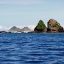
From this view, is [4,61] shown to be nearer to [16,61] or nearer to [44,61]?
[16,61]

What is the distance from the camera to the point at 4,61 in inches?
1449

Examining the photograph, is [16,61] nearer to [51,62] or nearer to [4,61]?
[4,61]

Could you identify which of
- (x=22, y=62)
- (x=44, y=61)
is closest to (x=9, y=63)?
(x=22, y=62)

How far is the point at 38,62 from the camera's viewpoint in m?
36.0

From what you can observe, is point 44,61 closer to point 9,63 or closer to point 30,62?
point 30,62

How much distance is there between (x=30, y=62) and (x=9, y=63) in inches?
91.8

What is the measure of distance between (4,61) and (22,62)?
2.18m

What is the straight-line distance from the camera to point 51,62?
1396 inches

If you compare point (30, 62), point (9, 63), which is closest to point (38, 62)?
point (30, 62)

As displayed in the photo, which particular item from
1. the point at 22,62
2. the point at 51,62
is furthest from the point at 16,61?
the point at 51,62

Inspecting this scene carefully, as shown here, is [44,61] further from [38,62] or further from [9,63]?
[9,63]

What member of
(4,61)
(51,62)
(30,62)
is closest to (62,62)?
(51,62)

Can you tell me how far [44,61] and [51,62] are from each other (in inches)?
52.3

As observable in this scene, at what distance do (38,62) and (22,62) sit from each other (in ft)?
5.71
